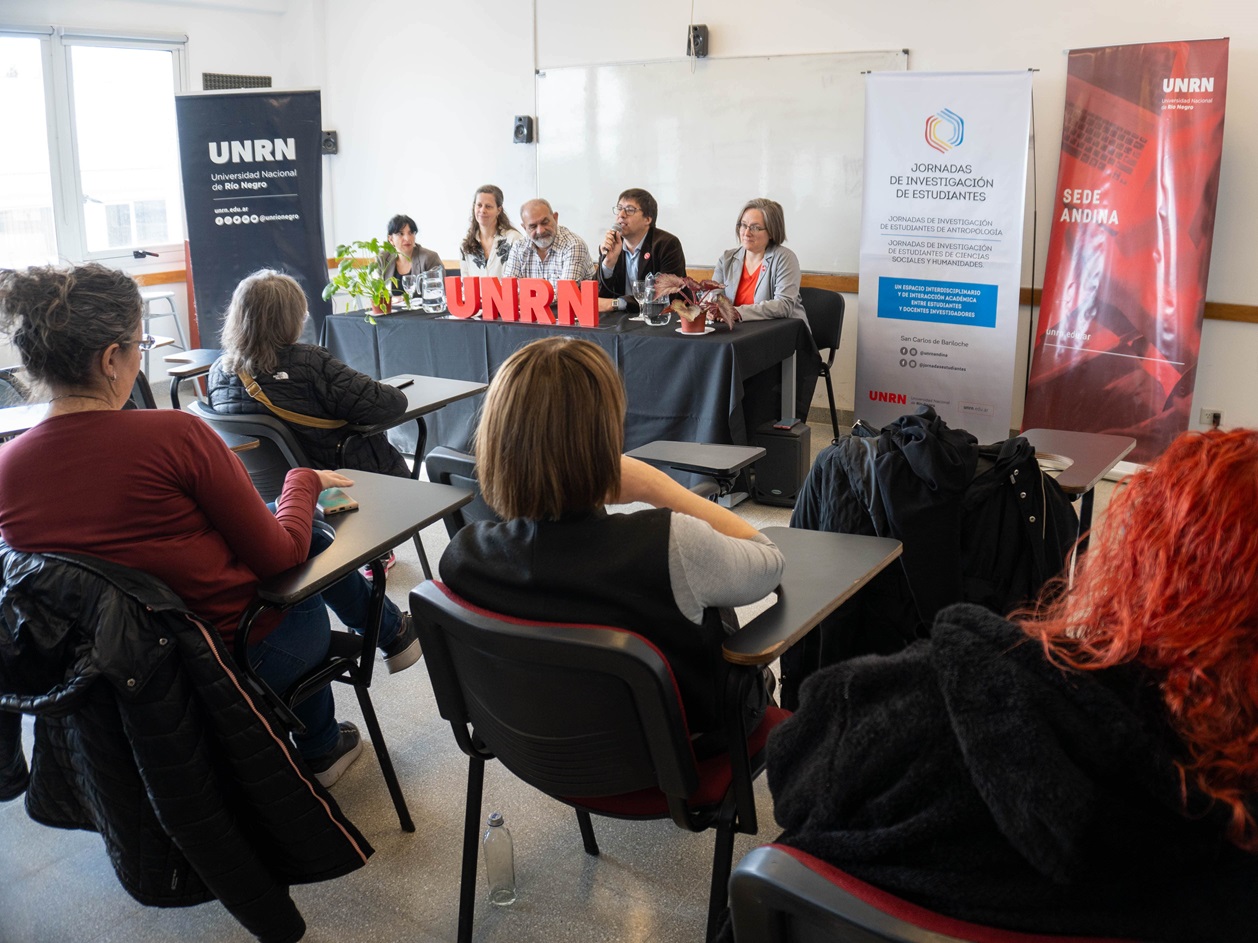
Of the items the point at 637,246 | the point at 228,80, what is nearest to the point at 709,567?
the point at 637,246

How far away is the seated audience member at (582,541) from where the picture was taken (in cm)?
140

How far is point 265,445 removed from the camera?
3021 millimetres

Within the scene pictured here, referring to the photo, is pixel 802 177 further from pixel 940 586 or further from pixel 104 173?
pixel 104 173

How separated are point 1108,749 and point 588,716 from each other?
2.46 ft

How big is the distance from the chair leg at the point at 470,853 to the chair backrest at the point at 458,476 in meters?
0.67

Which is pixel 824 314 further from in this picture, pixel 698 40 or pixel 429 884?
pixel 429 884

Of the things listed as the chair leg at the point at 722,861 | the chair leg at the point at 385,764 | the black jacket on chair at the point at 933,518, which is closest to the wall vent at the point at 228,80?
the chair leg at the point at 385,764

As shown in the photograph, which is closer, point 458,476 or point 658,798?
point 658,798

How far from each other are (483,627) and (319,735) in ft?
3.95

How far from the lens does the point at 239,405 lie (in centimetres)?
296

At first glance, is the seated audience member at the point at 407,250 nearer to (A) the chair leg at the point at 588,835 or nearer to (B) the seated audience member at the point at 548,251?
(B) the seated audience member at the point at 548,251

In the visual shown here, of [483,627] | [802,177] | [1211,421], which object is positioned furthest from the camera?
[802,177]

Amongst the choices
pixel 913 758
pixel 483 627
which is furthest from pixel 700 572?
pixel 913 758

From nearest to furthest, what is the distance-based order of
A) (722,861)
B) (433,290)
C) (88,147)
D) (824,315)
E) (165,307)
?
(722,861) → (824,315) → (433,290) → (88,147) → (165,307)
